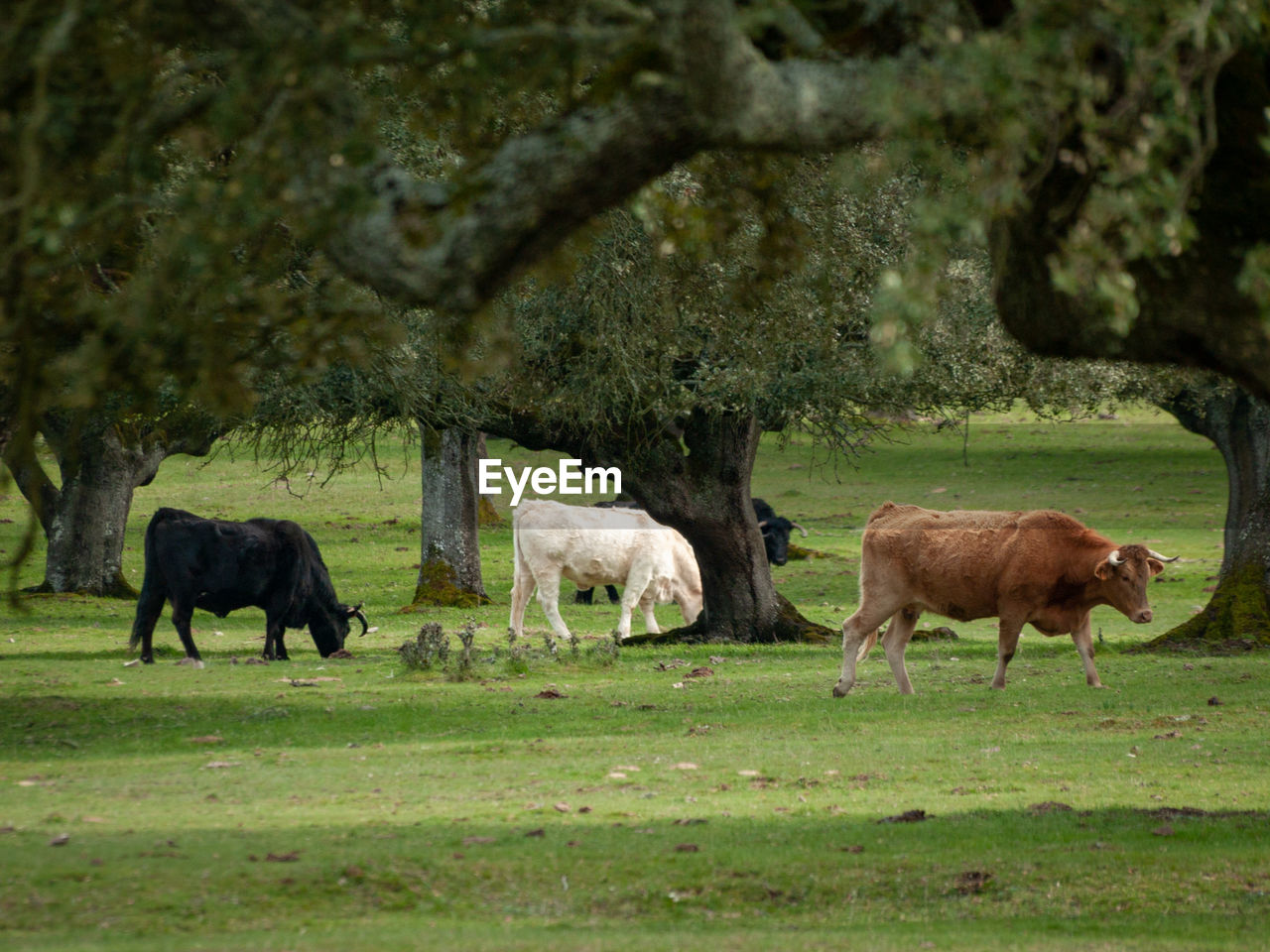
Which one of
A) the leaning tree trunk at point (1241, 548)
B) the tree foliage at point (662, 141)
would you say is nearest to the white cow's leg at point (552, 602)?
the leaning tree trunk at point (1241, 548)

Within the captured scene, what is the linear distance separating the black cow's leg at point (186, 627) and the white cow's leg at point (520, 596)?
21.4 ft

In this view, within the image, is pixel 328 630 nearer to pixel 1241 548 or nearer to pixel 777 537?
pixel 1241 548

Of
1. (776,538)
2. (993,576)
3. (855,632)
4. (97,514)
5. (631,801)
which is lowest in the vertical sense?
(776,538)

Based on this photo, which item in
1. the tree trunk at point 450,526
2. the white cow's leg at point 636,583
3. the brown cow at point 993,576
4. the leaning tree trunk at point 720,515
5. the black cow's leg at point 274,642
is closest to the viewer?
the brown cow at point 993,576

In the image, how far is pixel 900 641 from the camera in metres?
17.9

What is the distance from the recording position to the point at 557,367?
2012 cm

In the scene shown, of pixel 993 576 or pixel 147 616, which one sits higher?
pixel 993 576

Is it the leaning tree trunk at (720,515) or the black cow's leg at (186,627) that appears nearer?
the black cow's leg at (186,627)

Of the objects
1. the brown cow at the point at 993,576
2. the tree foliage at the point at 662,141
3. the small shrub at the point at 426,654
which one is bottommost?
the small shrub at the point at 426,654

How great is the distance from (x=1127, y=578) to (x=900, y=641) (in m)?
2.78

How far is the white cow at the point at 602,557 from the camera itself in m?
27.0

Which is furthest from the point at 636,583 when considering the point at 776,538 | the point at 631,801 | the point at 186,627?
the point at 631,801

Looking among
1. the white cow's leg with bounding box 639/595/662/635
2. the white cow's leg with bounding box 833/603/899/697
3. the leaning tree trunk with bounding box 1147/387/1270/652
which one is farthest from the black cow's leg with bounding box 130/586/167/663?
the leaning tree trunk with bounding box 1147/387/1270/652

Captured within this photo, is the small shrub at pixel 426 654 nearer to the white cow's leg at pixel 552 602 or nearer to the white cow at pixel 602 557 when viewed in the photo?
the white cow's leg at pixel 552 602
